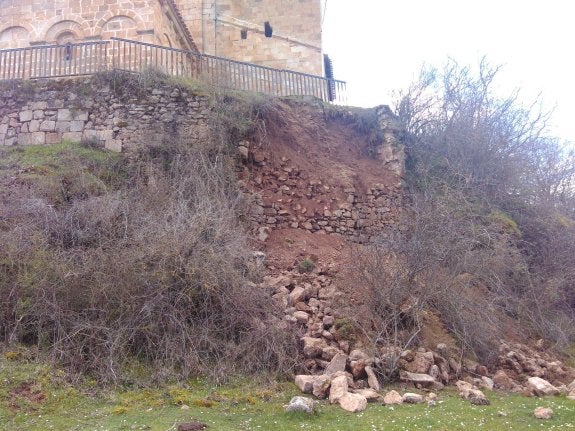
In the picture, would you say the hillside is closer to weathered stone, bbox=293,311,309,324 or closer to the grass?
weathered stone, bbox=293,311,309,324

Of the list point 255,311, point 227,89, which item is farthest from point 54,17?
point 255,311

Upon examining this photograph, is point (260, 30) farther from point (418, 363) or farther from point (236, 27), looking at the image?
point (418, 363)

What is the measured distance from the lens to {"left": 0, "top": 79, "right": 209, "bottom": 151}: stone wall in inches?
485

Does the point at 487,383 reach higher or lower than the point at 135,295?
lower

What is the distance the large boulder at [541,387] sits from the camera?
7.45 meters

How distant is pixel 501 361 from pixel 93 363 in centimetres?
607

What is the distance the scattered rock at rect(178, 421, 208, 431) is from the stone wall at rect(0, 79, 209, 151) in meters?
7.58

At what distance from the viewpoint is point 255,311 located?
26.8 feet

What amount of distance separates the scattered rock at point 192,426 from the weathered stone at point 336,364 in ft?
7.02

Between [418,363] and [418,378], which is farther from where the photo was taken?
[418,363]

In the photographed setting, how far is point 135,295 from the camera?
7734 millimetres

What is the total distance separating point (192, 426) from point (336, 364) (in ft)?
7.82

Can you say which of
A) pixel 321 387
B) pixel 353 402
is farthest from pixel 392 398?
pixel 321 387

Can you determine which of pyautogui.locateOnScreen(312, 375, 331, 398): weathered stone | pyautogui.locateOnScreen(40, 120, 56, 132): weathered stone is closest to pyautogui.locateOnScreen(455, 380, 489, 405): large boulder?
pyautogui.locateOnScreen(312, 375, 331, 398): weathered stone
